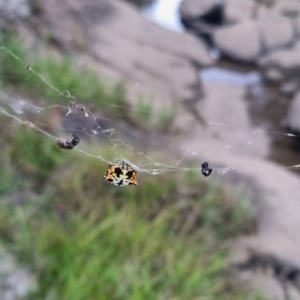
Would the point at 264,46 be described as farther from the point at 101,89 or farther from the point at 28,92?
the point at 28,92

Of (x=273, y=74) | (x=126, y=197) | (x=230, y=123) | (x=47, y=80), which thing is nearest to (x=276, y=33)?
(x=273, y=74)

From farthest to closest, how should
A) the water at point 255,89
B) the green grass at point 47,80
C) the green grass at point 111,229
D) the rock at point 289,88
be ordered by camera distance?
1. the rock at point 289,88
2. the water at point 255,89
3. the green grass at point 47,80
4. the green grass at point 111,229

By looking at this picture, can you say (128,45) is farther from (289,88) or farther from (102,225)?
(102,225)

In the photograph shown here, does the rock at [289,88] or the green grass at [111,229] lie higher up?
the rock at [289,88]

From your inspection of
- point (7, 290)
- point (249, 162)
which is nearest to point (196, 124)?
point (249, 162)

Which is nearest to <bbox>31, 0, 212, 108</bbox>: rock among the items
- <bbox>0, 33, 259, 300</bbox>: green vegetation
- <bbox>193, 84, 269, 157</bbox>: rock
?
<bbox>193, 84, 269, 157</bbox>: rock

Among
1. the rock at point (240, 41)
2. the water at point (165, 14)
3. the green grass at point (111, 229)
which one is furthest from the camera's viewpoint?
the water at point (165, 14)

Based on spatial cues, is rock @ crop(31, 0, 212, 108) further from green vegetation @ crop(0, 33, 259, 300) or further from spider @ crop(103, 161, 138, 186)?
spider @ crop(103, 161, 138, 186)

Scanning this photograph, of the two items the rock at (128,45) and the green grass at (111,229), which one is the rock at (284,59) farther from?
the green grass at (111,229)

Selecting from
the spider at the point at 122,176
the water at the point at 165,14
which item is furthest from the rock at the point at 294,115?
the spider at the point at 122,176
